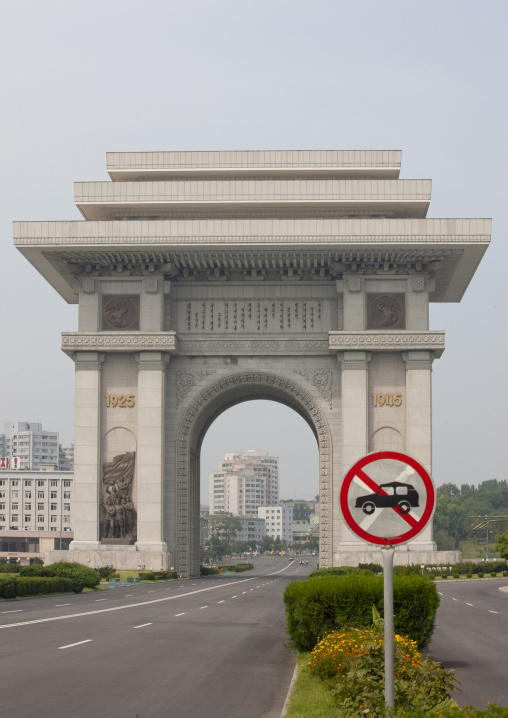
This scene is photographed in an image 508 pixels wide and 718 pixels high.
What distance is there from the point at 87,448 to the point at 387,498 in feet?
160

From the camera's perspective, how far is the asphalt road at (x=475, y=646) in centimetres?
1491

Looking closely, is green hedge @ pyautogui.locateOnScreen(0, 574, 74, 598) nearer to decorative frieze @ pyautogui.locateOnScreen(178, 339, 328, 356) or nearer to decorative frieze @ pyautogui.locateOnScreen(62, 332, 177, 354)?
decorative frieze @ pyautogui.locateOnScreen(62, 332, 177, 354)

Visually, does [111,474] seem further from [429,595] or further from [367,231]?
[429,595]

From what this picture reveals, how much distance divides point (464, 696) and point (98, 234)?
1741 inches

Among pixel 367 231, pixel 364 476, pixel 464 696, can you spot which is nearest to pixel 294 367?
pixel 367 231

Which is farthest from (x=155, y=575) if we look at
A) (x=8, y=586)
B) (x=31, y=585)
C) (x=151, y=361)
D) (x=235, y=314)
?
(x=8, y=586)

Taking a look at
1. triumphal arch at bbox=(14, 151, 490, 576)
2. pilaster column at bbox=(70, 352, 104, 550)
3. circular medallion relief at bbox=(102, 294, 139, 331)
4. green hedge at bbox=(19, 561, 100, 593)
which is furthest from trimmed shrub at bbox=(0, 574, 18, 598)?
circular medallion relief at bbox=(102, 294, 139, 331)

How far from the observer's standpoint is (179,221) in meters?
55.8

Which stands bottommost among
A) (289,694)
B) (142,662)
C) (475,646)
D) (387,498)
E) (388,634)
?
(475,646)

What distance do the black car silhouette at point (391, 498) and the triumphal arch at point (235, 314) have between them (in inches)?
1809

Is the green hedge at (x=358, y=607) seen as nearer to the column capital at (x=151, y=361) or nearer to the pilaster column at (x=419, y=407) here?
the pilaster column at (x=419, y=407)

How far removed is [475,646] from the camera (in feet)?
71.3

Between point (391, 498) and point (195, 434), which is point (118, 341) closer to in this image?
point (195, 434)

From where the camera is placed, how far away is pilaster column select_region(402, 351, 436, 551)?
54.5 meters
